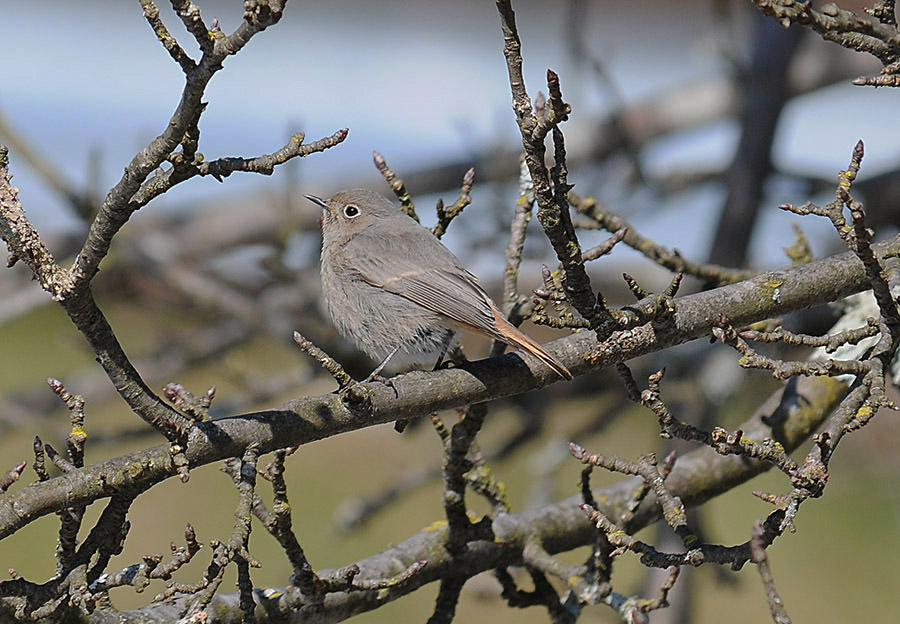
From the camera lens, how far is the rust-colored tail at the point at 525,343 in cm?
222

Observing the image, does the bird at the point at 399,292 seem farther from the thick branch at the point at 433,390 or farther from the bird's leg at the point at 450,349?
the thick branch at the point at 433,390

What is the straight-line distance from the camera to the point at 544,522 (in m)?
2.77

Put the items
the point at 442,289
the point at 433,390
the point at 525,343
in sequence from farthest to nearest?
1. the point at 442,289
2. the point at 525,343
3. the point at 433,390

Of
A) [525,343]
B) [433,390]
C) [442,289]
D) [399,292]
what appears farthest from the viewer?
[399,292]

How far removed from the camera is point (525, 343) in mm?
2350

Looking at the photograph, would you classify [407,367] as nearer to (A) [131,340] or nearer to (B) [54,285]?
(B) [54,285]

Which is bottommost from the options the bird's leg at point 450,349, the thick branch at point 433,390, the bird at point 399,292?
Result: the thick branch at point 433,390

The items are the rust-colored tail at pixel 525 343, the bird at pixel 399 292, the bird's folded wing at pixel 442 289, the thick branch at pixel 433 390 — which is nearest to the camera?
the thick branch at pixel 433 390

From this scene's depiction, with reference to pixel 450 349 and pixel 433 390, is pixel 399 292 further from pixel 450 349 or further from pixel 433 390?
pixel 433 390

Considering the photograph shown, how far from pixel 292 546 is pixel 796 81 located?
4391 millimetres

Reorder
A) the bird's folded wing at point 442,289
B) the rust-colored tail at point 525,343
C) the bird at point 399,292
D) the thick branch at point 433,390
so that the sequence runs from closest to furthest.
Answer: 1. the thick branch at point 433,390
2. the rust-colored tail at point 525,343
3. the bird's folded wing at point 442,289
4. the bird at point 399,292

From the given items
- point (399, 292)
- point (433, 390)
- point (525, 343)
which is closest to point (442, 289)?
point (399, 292)

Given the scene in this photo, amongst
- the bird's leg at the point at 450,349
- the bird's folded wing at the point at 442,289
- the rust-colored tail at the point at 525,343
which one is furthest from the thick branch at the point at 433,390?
the bird's leg at the point at 450,349

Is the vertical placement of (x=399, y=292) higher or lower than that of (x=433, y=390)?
higher
